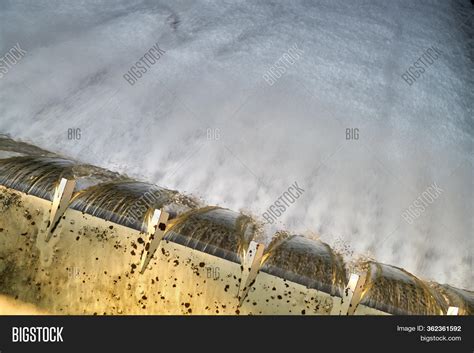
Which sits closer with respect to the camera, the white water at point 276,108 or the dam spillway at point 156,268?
the dam spillway at point 156,268

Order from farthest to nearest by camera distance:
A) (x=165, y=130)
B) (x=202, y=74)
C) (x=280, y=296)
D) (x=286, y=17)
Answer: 1. (x=286, y=17)
2. (x=202, y=74)
3. (x=165, y=130)
4. (x=280, y=296)

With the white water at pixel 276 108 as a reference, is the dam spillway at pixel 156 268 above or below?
below

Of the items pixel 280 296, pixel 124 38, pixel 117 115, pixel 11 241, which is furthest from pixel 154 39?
pixel 280 296

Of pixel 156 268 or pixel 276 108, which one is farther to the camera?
pixel 276 108

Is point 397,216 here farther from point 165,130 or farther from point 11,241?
point 11,241
